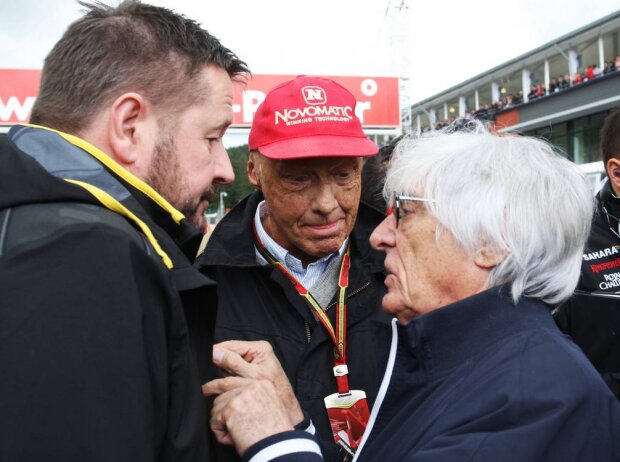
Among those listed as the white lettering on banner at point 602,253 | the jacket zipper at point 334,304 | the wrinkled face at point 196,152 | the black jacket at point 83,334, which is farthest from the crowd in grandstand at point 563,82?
the black jacket at point 83,334

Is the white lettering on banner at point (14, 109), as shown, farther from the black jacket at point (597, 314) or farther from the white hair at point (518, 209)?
the white hair at point (518, 209)

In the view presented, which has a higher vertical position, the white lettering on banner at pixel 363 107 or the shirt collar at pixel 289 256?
the white lettering on banner at pixel 363 107

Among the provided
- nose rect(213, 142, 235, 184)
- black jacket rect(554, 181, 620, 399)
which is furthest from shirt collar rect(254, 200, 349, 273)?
black jacket rect(554, 181, 620, 399)

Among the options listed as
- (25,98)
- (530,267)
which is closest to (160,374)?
(530,267)

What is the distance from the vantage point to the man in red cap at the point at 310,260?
223cm

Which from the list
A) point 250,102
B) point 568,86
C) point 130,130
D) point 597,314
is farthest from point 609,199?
point 568,86

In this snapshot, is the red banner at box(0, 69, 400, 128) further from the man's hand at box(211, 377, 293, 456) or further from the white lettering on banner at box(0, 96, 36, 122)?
the man's hand at box(211, 377, 293, 456)

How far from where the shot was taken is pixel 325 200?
2.57 m

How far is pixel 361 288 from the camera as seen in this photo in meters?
2.44

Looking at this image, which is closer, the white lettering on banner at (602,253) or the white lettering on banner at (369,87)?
the white lettering on banner at (602,253)

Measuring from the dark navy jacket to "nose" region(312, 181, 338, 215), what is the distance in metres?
0.94

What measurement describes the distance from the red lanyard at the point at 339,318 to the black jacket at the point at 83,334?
112cm

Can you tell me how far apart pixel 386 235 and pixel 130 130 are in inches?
36.6

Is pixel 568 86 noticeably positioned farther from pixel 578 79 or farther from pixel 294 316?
pixel 294 316
